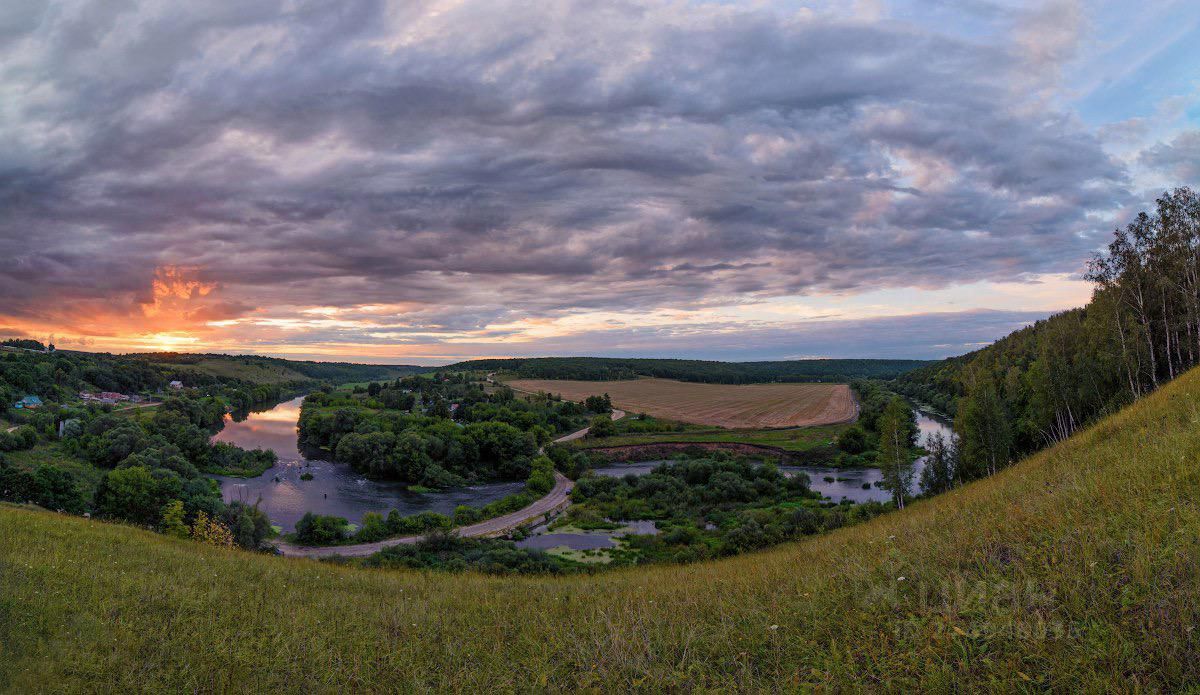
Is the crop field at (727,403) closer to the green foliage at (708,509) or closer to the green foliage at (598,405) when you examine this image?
the green foliage at (598,405)

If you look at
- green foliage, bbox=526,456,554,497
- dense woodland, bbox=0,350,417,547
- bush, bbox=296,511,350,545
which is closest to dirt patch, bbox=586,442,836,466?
green foliage, bbox=526,456,554,497

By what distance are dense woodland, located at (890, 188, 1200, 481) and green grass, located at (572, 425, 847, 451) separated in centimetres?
4051

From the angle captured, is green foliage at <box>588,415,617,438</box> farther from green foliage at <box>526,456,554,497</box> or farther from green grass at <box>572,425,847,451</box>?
green foliage at <box>526,456,554,497</box>

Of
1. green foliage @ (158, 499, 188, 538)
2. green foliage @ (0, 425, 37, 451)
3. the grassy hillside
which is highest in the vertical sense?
the grassy hillside

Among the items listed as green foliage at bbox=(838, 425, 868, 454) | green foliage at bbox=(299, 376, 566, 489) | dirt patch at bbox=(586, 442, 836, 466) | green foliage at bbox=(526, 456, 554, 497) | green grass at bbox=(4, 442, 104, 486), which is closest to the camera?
green grass at bbox=(4, 442, 104, 486)

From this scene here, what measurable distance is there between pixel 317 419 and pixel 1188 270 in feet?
362

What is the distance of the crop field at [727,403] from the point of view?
109125mm

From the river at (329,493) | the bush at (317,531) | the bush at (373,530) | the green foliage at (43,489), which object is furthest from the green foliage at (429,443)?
the green foliage at (43,489)

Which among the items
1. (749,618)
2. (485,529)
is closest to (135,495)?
(485,529)

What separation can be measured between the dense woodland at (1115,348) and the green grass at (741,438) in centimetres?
4051

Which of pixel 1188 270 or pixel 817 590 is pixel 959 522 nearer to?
pixel 817 590

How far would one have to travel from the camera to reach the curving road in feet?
135

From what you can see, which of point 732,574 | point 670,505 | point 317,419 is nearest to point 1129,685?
point 732,574

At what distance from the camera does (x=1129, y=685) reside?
3818 mm
